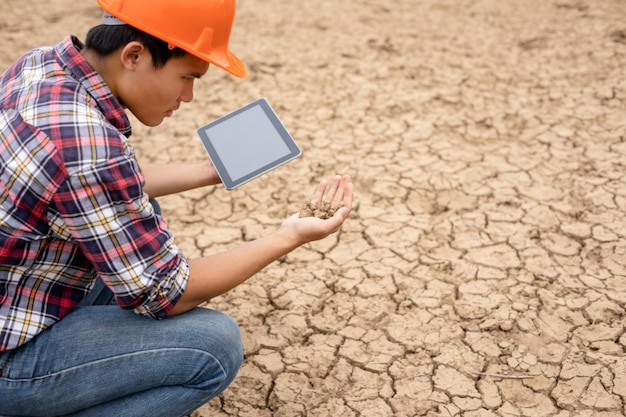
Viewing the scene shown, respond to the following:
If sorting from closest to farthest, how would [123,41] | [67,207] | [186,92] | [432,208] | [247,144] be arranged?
[67,207] < [123,41] < [186,92] < [247,144] < [432,208]

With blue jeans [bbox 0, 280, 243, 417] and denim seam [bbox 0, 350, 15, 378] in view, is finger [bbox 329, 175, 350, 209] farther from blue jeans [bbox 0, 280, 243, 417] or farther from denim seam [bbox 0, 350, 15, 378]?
denim seam [bbox 0, 350, 15, 378]

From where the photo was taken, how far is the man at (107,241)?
1458mm

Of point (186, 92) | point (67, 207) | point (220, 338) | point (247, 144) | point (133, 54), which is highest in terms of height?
point (133, 54)

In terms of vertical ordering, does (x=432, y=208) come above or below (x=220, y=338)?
below

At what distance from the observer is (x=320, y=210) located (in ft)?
Result: 6.29

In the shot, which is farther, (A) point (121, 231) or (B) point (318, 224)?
(B) point (318, 224)

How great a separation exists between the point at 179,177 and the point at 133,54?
23.7 inches

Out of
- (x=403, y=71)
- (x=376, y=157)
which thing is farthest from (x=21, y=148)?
(x=403, y=71)

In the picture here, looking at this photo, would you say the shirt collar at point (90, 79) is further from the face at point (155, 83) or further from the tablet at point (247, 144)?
the tablet at point (247, 144)

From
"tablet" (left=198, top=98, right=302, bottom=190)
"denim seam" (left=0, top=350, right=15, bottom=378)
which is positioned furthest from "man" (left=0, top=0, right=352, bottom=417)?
"tablet" (left=198, top=98, right=302, bottom=190)

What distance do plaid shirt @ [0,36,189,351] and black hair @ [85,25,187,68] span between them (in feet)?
0.17

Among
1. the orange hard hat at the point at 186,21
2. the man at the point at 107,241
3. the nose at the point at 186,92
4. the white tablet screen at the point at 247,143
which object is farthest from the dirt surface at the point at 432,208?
the orange hard hat at the point at 186,21

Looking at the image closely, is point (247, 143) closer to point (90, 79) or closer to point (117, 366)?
point (90, 79)

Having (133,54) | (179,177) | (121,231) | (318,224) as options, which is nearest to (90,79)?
(133,54)
